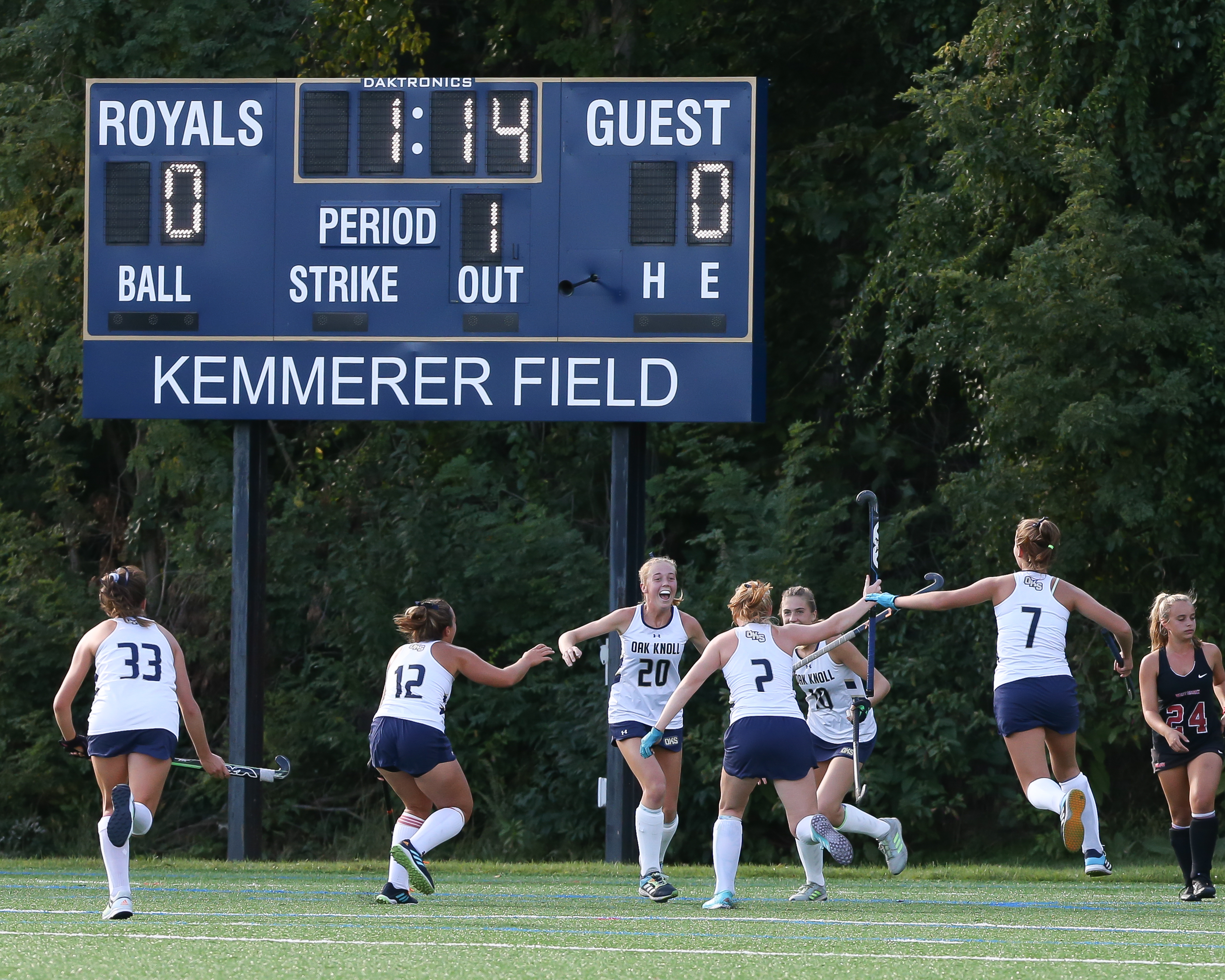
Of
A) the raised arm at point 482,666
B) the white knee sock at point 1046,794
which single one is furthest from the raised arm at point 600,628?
the white knee sock at point 1046,794

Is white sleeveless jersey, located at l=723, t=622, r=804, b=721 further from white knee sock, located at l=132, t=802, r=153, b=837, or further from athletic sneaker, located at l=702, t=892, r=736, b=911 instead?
white knee sock, located at l=132, t=802, r=153, b=837

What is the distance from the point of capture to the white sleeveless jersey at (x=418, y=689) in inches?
353

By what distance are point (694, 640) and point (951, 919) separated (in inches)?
84.0

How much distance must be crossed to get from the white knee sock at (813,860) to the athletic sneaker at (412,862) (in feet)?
6.07

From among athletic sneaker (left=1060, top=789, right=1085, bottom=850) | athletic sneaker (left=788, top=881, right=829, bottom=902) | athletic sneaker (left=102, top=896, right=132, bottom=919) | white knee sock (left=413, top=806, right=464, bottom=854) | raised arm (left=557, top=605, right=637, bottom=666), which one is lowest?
athletic sneaker (left=788, top=881, right=829, bottom=902)

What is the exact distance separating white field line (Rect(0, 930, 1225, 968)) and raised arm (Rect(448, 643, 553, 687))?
6.03 ft

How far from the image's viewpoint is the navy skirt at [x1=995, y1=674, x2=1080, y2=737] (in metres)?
8.72

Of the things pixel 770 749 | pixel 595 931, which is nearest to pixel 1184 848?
pixel 770 749

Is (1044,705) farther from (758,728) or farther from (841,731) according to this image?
(841,731)

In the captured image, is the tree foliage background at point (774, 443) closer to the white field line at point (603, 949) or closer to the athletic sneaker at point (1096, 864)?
the athletic sneaker at point (1096, 864)

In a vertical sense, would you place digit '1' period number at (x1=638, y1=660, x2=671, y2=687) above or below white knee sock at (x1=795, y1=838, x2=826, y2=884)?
above

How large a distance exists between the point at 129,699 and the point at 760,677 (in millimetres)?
2966

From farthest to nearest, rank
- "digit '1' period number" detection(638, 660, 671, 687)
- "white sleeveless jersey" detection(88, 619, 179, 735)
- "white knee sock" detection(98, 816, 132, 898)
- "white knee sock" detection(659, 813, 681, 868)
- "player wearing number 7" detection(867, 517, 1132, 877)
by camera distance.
Result: "digit '1' period number" detection(638, 660, 671, 687)
"white knee sock" detection(659, 813, 681, 868)
"player wearing number 7" detection(867, 517, 1132, 877)
"white sleeveless jersey" detection(88, 619, 179, 735)
"white knee sock" detection(98, 816, 132, 898)

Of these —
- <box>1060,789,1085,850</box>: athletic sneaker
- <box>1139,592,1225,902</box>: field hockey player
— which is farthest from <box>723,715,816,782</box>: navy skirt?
<box>1139,592,1225,902</box>: field hockey player
